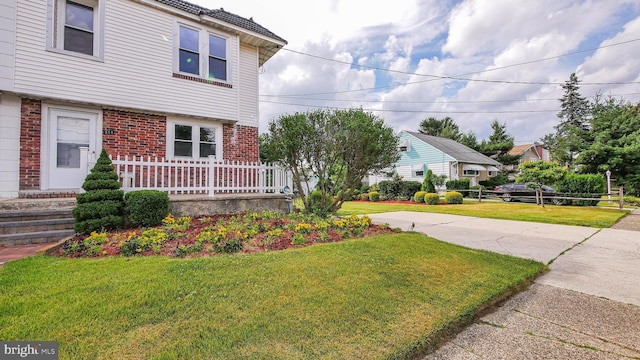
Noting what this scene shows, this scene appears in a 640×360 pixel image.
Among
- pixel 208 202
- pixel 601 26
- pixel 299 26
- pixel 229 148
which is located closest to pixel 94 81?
pixel 229 148

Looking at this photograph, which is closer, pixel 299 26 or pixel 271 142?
pixel 271 142

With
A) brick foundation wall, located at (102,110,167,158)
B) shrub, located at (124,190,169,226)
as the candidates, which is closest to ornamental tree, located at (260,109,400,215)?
shrub, located at (124,190,169,226)

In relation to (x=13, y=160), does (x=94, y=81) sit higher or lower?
higher

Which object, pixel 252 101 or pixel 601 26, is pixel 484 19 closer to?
pixel 601 26

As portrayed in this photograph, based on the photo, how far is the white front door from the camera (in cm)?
646

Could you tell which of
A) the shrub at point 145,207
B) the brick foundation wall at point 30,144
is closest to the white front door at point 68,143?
the brick foundation wall at point 30,144

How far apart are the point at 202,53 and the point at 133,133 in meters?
3.29

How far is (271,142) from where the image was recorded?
638cm

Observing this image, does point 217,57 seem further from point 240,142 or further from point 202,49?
point 240,142

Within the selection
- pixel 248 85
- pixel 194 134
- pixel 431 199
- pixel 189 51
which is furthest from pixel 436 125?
pixel 194 134

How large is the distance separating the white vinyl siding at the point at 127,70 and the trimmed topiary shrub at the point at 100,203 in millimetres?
2800

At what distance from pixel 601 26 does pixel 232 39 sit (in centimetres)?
1470

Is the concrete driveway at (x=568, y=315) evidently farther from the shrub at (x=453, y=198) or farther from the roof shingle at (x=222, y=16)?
the shrub at (x=453, y=198)

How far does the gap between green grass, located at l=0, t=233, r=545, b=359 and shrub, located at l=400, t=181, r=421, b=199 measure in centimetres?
1622
